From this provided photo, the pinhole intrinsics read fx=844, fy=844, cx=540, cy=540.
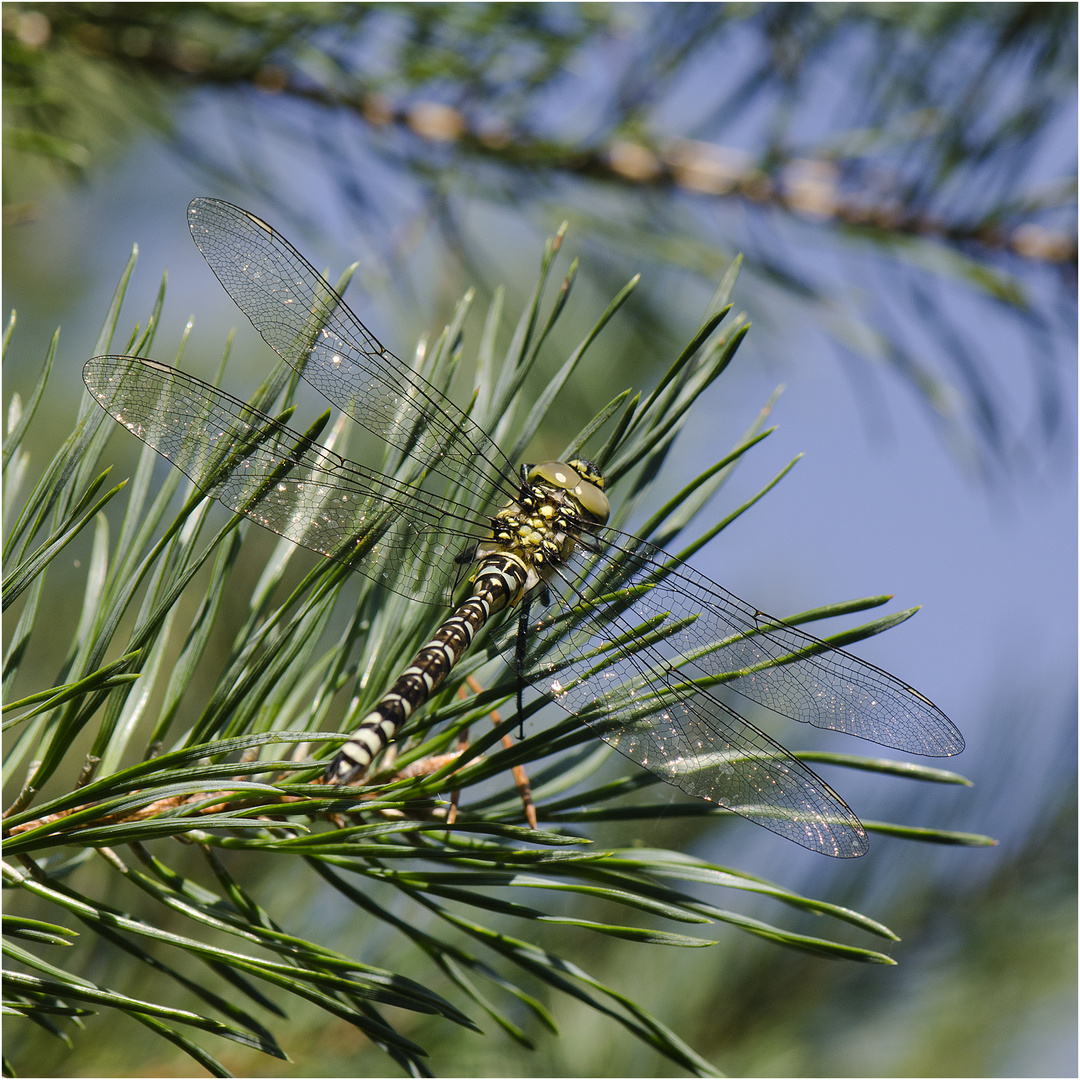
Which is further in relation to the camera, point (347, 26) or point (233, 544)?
point (347, 26)

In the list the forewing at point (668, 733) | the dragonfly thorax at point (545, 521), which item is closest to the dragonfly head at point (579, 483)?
the dragonfly thorax at point (545, 521)

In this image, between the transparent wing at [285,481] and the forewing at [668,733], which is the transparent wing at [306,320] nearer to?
the transparent wing at [285,481]

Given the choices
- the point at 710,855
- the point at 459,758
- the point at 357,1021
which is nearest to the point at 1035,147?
the point at 710,855

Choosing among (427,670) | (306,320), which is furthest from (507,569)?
(306,320)

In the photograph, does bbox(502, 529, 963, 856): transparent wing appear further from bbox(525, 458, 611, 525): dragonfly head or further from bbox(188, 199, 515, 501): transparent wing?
bbox(188, 199, 515, 501): transparent wing

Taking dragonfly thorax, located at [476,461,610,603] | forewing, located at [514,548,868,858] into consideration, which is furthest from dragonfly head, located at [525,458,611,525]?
forewing, located at [514,548,868,858]

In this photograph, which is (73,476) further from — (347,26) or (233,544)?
(347,26)
